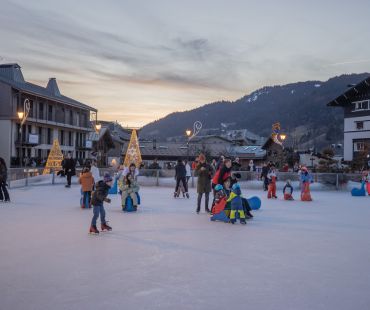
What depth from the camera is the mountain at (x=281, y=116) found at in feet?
410

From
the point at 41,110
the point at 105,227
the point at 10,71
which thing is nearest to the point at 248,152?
the point at 41,110

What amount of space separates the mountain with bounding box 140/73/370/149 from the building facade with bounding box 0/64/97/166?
73167mm

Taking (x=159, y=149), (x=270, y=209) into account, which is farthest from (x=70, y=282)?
(x=159, y=149)

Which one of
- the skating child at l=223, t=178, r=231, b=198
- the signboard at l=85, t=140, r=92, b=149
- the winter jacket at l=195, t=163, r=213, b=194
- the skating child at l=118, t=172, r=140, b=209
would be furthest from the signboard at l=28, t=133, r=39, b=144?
the skating child at l=223, t=178, r=231, b=198

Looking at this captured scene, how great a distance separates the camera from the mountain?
125 m

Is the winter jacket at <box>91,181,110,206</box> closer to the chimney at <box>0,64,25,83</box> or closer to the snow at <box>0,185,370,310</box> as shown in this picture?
the snow at <box>0,185,370,310</box>

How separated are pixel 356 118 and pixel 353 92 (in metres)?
2.65

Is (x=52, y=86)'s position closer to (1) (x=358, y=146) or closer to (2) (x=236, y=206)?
(1) (x=358, y=146)

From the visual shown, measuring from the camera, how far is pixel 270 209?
46.0ft

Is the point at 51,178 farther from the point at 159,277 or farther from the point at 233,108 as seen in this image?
the point at 233,108

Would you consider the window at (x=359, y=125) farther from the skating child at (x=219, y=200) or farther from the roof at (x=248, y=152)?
the skating child at (x=219, y=200)

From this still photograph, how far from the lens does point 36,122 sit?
43312 mm

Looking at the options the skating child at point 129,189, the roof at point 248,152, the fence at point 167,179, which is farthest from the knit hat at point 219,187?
the roof at point 248,152

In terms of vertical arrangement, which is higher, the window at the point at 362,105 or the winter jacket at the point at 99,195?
the window at the point at 362,105
